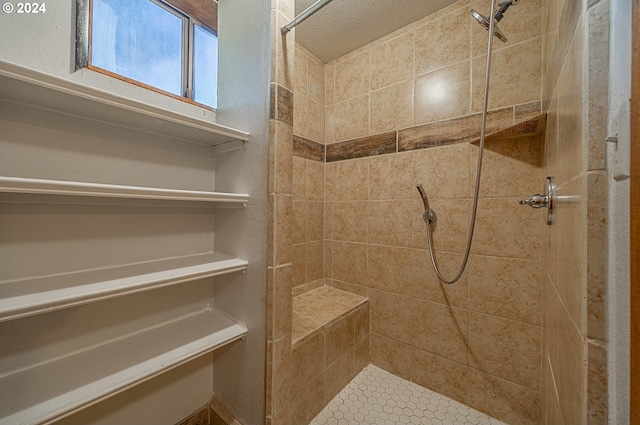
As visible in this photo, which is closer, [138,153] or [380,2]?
[138,153]

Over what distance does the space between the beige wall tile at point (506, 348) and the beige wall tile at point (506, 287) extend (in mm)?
46

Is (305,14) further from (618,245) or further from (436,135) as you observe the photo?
(618,245)

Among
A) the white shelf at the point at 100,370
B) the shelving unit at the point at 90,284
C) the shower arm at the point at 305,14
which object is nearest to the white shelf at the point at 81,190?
the shelving unit at the point at 90,284

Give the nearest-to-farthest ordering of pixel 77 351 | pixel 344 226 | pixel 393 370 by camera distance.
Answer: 1. pixel 77 351
2. pixel 393 370
3. pixel 344 226

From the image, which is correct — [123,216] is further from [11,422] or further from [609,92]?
[609,92]

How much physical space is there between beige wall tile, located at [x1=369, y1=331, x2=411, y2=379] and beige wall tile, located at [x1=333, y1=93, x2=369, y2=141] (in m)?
1.40

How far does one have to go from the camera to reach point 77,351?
783 millimetres

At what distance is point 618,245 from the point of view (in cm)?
30

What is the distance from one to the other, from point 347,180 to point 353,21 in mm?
991

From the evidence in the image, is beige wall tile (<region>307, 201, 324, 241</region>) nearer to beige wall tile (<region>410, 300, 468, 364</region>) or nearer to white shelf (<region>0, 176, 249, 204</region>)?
beige wall tile (<region>410, 300, 468, 364</region>)

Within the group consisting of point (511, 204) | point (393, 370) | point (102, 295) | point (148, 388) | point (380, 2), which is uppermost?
point (380, 2)

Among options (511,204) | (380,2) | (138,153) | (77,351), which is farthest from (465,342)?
(380,2)

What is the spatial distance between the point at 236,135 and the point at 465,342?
60.6 inches

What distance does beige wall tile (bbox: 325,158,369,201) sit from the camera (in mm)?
1642
